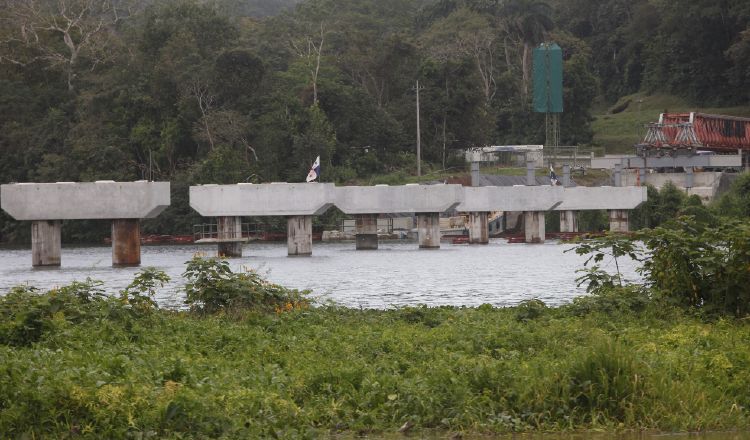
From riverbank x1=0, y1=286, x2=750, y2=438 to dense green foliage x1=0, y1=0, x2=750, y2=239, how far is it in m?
61.3

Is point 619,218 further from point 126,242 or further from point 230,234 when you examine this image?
point 126,242

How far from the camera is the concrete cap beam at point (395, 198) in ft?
203

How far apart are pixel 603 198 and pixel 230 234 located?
81.2ft

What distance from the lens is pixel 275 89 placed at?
8744 cm

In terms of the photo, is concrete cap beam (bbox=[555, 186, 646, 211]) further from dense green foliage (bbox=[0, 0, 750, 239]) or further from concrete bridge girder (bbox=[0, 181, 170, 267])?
concrete bridge girder (bbox=[0, 181, 170, 267])

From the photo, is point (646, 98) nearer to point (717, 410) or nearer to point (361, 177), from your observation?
point (361, 177)

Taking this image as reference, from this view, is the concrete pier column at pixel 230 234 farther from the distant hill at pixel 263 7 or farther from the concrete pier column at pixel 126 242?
the distant hill at pixel 263 7

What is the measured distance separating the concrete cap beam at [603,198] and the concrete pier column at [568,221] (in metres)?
2.59

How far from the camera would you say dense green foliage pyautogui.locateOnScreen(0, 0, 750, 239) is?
83.8 metres

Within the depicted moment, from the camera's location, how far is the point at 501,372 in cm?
Result: 1485

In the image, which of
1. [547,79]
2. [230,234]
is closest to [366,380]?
[230,234]

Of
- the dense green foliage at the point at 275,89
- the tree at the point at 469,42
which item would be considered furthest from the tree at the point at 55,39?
the tree at the point at 469,42

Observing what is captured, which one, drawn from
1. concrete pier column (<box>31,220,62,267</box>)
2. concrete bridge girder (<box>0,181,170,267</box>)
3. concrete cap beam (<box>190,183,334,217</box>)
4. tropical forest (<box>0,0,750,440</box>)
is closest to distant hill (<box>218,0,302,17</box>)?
tropical forest (<box>0,0,750,440</box>)

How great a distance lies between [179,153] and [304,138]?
9.56 metres
